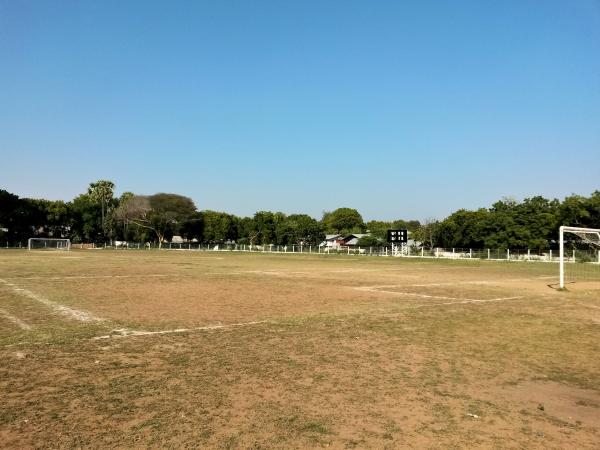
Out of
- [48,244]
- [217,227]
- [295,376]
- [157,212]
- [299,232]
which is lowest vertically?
[295,376]

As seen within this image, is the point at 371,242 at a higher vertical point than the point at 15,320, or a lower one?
higher

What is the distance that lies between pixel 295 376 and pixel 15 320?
690cm

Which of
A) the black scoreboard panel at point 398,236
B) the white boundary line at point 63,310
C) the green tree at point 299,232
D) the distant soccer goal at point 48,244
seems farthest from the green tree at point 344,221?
the white boundary line at point 63,310

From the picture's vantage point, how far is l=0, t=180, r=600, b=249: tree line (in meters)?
54.6

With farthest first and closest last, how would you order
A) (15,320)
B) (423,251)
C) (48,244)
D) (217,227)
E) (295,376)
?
(217,227), (48,244), (423,251), (15,320), (295,376)

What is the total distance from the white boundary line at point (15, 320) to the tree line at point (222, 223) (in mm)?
53083

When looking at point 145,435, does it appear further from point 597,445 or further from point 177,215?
point 177,215

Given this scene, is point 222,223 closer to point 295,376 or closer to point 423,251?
point 423,251

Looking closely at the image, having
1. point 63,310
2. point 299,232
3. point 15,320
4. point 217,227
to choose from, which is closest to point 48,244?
point 217,227

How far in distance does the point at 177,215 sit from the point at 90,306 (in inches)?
3069

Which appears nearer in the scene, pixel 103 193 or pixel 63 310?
pixel 63 310

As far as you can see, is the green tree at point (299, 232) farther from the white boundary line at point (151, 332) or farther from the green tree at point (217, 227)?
the white boundary line at point (151, 332)

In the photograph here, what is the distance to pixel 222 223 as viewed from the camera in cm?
9525

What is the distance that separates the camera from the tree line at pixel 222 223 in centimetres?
5459
